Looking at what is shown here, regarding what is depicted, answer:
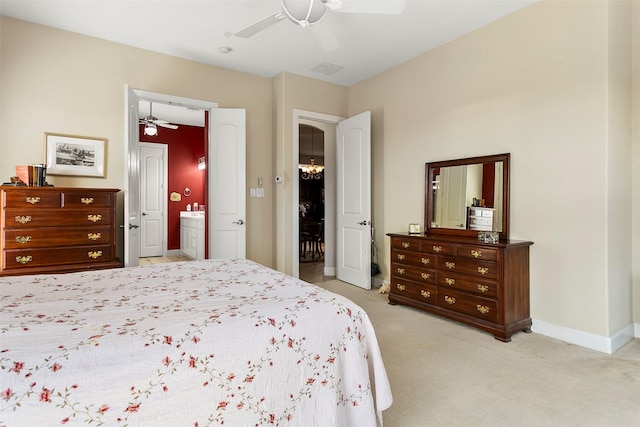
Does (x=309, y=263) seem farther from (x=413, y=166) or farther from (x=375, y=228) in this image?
(x=413, y=166)

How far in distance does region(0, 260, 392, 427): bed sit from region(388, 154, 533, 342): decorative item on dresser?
1872 mm

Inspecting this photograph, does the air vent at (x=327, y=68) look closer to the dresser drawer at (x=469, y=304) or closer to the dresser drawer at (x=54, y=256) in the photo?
the dresser drawer at (x=469, y=304)

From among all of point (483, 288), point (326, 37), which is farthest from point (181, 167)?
point (483, 288)

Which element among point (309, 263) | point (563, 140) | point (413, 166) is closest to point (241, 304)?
point (563, 140)

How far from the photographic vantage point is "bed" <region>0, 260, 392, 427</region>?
932mm

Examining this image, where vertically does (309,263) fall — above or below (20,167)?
below

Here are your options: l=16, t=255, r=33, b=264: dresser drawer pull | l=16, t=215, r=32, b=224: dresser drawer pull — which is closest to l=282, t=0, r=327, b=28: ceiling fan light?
l=16, t=215, r=32, b=224: dresser drawer pull

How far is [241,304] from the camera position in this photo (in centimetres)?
143

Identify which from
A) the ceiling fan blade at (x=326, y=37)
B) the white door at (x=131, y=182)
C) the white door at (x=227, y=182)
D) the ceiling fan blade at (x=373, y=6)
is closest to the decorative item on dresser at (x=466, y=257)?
the ceiling fan blade at (x=373, y=6)

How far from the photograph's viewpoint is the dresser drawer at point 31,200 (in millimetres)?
2752

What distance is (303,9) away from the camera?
2.38m

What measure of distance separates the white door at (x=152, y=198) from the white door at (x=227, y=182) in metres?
3.43

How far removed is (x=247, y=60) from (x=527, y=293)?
4.05m

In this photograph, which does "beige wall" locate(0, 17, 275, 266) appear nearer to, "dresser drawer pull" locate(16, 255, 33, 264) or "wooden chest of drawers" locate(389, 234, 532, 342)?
"dresser drawer pull" locate(16, 255, 33, 264)
